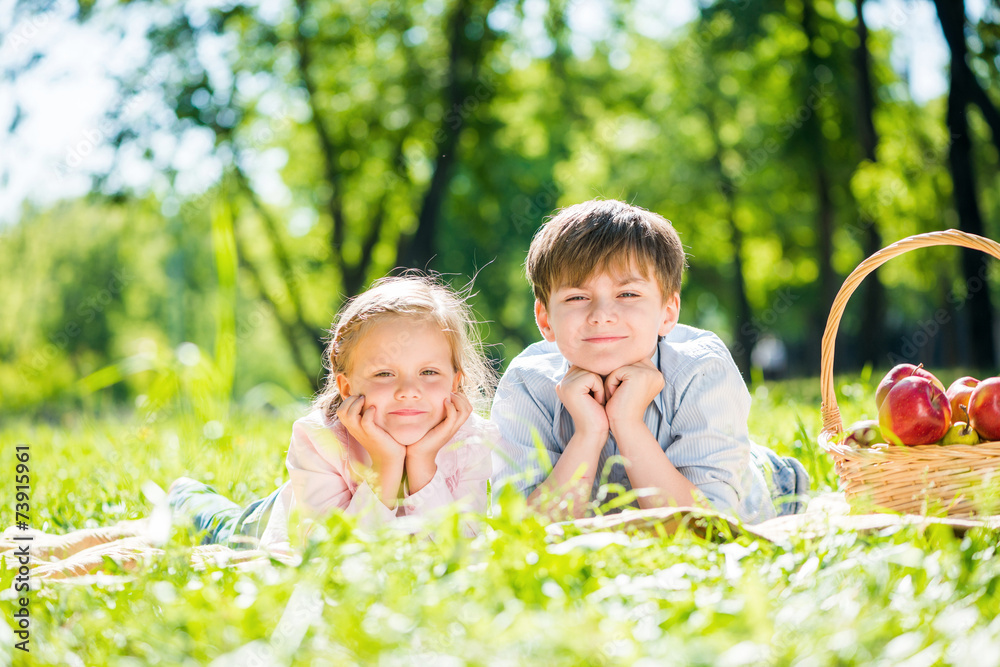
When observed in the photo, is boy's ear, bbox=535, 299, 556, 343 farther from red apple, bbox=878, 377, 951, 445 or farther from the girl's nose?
red apple, bbox=878, 377, 951, 445

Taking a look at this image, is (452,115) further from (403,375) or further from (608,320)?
(608,320)

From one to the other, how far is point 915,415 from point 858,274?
481mm

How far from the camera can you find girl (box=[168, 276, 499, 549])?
2.54 metres

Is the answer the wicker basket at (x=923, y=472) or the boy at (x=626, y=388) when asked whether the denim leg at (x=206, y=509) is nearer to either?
the boy at (x=626, y=388)

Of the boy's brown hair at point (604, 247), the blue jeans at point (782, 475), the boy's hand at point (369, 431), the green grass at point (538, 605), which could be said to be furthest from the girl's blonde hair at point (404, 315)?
the blue jeans at point (782, 475)

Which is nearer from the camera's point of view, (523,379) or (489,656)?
(489,656)

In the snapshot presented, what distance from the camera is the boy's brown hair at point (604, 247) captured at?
2.59 m

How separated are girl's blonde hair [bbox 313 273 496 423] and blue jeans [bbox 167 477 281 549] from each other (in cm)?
46

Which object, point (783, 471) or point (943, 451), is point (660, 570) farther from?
point (783, 471)

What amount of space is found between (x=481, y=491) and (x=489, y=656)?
4.81 feet

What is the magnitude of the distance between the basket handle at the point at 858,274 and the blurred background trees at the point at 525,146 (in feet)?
24.0

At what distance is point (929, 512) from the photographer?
2230 mm

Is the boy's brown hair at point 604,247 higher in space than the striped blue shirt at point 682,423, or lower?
higher

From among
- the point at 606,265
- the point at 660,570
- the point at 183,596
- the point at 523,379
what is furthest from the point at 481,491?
the point at 183,596
